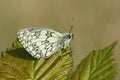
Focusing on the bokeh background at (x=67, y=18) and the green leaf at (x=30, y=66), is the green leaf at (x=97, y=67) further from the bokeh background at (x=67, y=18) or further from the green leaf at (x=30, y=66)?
the bokeh background at (x=67, y=18)

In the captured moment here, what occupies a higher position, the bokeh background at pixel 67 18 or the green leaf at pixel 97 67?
the green leaf at pixel 97 67

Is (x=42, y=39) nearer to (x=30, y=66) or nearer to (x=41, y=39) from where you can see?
(x=41, y=39)

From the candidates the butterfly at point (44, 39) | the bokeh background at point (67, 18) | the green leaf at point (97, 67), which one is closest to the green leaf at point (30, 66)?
the green leaf at point (97, 67)

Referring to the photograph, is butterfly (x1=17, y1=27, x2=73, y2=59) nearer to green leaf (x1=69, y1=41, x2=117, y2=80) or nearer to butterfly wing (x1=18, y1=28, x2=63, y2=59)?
butterfly wing (x1=18, y1=28, x2=63, y2=59)

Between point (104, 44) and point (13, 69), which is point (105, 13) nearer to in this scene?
point (104, 44)

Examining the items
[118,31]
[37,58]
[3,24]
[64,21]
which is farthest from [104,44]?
[37,58]

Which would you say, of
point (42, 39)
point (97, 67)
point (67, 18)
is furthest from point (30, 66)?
point (67, 18)

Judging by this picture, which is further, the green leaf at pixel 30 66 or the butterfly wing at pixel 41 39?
the butterfly wing at pixel 41 39

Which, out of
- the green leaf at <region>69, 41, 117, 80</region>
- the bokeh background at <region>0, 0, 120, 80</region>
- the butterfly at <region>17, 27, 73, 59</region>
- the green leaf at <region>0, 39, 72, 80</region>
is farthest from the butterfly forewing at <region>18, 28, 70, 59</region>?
the bokeh background at <region>0, 0, 120, 80</region>
